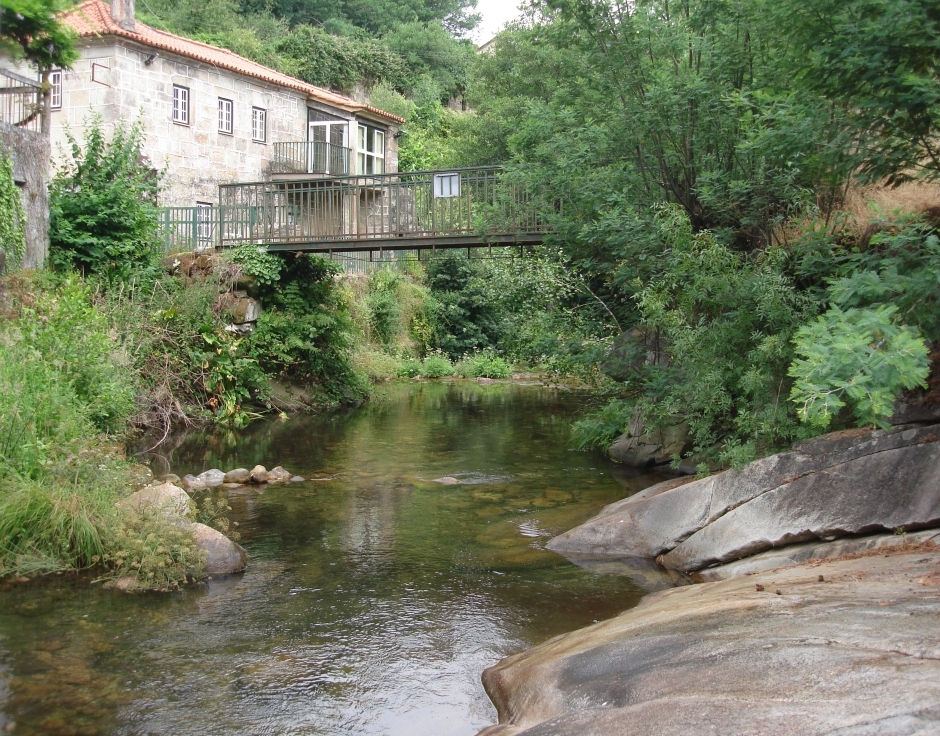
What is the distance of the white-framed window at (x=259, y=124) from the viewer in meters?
32.4

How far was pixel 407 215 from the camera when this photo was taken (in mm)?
18469

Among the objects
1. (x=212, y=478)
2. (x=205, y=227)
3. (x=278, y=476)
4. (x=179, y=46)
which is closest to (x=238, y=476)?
(x=212, y=478)

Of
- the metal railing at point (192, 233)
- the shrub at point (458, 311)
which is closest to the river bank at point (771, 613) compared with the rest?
the metal railing at point (192, 233)

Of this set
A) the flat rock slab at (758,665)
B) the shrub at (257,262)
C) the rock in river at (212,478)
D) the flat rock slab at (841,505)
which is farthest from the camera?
the shrub at (257,262)

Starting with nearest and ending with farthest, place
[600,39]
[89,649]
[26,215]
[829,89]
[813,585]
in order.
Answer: [813,585]
[89,649]
[829,89]
[600,39]
[26,215]

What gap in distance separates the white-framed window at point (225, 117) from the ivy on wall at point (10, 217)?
15.2 metres

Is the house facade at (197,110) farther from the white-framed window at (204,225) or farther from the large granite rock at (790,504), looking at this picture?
the large granite rock at (790,504)

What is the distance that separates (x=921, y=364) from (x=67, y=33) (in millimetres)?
16433

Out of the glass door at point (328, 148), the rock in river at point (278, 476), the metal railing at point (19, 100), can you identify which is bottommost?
the rock in river at point (278, 476)

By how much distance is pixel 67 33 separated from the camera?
56.4 feet

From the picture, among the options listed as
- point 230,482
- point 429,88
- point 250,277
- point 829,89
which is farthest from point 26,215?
point 429,88

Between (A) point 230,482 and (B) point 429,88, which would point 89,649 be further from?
(B) point 429,88

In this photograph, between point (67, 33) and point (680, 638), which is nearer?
point (680, 638)

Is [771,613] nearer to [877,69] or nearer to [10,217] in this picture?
[877,69]
